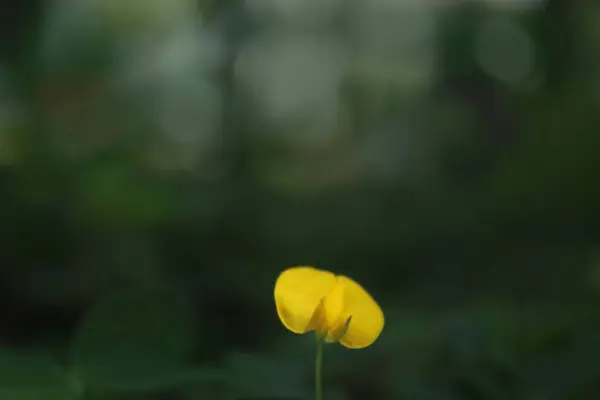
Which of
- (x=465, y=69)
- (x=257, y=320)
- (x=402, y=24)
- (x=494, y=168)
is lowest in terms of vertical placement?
(x=257, y=320)

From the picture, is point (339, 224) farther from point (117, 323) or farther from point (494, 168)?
point (117, 323)

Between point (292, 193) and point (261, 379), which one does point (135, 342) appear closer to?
point (261, 379)

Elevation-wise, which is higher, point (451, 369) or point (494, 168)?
point (494, 168)

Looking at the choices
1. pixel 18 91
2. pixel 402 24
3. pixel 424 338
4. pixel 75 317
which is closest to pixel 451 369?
pixel 424 338

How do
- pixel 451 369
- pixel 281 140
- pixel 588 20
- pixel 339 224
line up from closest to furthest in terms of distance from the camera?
1. pixel 451 369
2. pixel 339 224
3. pixel 588 20
4. pixel 281 140

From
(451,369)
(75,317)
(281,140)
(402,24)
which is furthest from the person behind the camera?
(402,24)

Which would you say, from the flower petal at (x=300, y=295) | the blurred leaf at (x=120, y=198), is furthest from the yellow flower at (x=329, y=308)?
the blurred leaf at (x=120, y=198)

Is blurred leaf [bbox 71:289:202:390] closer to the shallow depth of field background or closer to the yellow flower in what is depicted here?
the shallow depth of field background

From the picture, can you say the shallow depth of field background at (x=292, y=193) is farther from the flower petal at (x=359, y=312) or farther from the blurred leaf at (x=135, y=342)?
the flower petal at (x=359, y=312)
